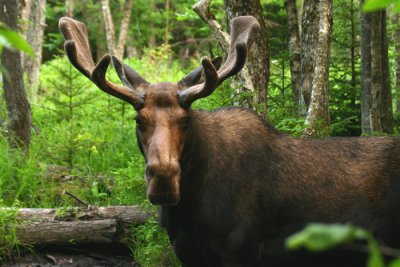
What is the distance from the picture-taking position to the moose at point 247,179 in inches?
182

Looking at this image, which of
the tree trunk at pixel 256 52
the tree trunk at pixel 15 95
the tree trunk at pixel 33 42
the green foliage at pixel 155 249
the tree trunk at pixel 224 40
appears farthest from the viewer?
the tree trunk at pixel 33 42

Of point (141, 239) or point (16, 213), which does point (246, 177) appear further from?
point (16, 213)

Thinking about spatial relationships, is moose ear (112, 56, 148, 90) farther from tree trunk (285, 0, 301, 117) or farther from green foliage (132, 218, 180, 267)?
tree trunk (285, 0, 301, 117)

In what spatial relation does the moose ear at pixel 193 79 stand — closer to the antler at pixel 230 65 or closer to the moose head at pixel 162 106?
the moose head at pixel 162 106

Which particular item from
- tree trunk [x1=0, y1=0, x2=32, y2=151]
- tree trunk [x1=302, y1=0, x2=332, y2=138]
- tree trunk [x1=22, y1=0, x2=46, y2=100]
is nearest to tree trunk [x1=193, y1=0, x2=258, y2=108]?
tree trunk [x1=302, y1=0, x2=332, y2=138]

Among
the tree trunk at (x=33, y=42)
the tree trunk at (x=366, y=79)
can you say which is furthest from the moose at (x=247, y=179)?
the tree trunk at (x=33, y=42)

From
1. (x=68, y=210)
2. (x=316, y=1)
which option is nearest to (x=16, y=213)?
(x=68, y=210)

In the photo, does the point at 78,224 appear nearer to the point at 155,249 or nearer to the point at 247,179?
the point at 155,249

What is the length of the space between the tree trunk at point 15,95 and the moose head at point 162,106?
3.73m

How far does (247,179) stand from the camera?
4797mm

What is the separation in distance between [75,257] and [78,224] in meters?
0.40

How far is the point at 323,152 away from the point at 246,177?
74 centimetres

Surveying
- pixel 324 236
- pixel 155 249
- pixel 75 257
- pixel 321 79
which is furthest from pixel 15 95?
pixel 324 236

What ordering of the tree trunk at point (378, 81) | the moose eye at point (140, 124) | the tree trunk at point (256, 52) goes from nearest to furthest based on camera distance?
the moose eye at point (140, 124), the tree trunk at point (256, 52), the tree trunk at point (378, 81)
